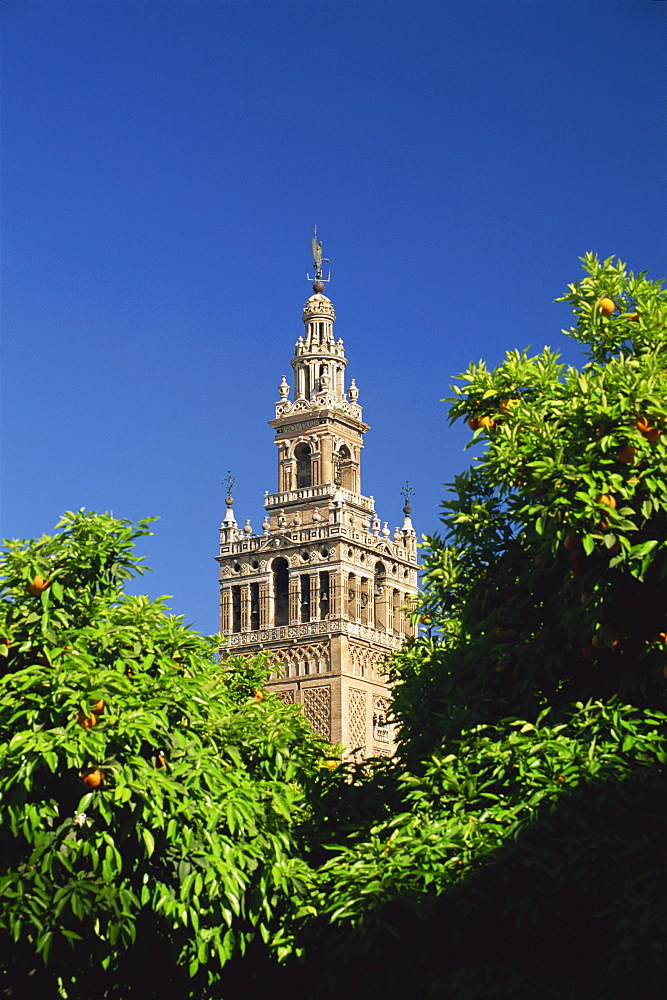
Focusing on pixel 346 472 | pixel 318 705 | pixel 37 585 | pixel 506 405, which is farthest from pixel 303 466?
pixel 37 585

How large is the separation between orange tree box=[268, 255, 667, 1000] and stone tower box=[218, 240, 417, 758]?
1850 inches

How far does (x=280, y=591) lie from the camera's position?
219ft

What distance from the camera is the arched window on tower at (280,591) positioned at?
6650 cm

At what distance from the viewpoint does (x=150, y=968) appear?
15.6 m

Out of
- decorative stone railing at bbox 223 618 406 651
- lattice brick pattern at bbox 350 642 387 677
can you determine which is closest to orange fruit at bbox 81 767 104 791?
decorative stone railing at bbox 223 618 406 651

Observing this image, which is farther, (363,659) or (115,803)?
(363,659)

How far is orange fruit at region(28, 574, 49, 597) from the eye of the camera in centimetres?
1523

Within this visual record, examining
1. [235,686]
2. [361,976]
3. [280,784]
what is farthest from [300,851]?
[235,686]

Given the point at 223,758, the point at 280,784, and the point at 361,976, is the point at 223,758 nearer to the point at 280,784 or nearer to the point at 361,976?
the point at 280,784

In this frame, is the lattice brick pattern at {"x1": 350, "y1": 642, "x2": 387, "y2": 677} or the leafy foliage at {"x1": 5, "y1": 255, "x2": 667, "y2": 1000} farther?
the lattice brick pattern at {"x1": 350, "y1": 642, "x2": 387, "y2": 677}

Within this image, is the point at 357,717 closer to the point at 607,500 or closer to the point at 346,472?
the point at 346,472

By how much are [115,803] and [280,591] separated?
52953mm

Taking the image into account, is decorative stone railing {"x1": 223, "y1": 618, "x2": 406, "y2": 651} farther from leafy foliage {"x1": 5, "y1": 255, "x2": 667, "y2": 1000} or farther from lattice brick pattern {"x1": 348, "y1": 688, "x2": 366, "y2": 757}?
leafy foliage {"x1": 5, "y1": 255, "x2": 667, "y2": 1000}

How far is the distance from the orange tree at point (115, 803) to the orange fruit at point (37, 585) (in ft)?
0.07
